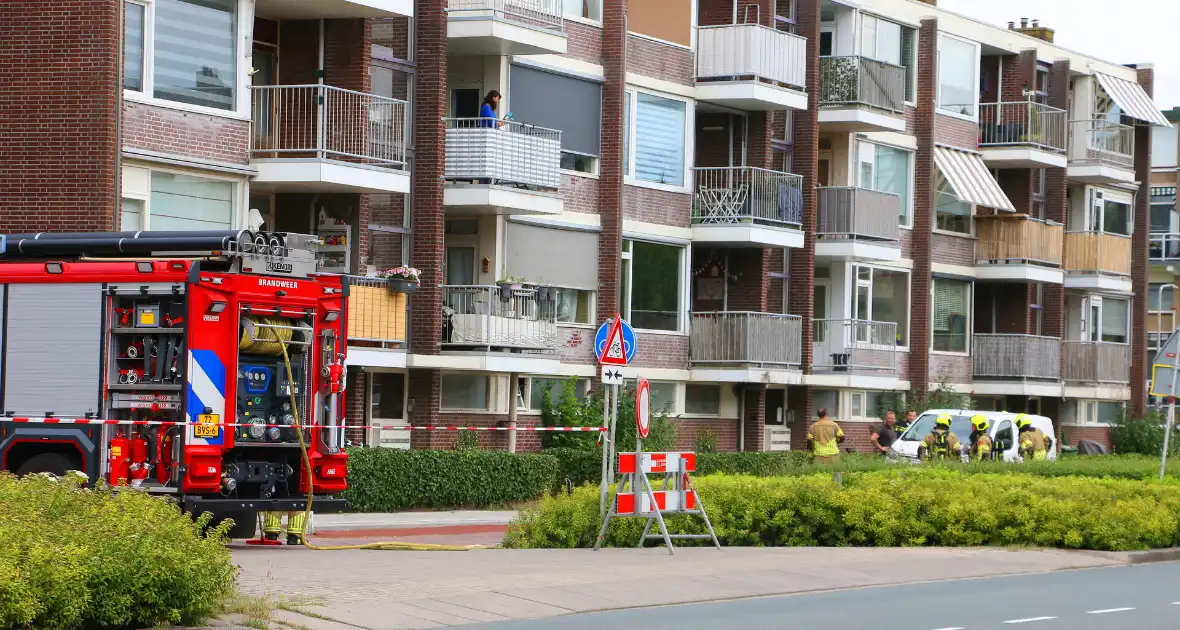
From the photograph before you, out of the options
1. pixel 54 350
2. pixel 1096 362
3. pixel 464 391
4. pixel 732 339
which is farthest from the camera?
pixel 1096 362

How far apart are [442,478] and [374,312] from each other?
2.80 meters

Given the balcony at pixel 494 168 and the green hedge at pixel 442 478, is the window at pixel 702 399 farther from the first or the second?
the balcony at pixel 494 168

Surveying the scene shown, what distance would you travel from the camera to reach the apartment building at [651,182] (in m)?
27.9

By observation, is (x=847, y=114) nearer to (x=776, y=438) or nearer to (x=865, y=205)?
(x=865, y=205)

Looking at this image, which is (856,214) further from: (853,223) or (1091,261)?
(1091,261)

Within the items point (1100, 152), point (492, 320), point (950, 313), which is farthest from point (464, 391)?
point (1100, 152)

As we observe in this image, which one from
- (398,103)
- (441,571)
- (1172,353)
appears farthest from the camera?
(398,103)

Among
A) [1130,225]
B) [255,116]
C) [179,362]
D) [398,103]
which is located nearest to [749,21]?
[398,103]

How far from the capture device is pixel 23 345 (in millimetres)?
20438

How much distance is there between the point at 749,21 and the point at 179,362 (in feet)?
75.4


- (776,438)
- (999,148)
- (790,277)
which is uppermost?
(999,148)

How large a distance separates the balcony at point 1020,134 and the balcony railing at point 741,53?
36.7 ft

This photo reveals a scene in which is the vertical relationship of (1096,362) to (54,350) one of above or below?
below

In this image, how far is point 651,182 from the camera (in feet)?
126
